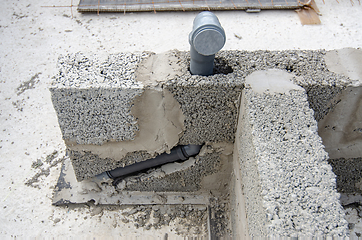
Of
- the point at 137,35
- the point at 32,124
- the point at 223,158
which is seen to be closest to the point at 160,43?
the point at 137,35

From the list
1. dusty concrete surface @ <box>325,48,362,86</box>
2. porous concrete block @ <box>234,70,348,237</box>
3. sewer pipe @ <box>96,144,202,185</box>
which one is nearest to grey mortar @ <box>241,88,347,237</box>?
porous concrete block @ <box>234,70,348,237</box>

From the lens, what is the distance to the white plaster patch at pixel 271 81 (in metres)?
2.13

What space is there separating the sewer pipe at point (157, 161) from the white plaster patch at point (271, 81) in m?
0.77

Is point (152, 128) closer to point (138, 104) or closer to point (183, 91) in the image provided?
point (138, 104)

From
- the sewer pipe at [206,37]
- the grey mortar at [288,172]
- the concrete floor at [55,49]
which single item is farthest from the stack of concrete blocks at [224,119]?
the concrete floor at [55,49]

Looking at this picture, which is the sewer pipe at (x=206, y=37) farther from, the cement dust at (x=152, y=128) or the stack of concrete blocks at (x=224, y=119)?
the cement dust at (x=152, y=128)

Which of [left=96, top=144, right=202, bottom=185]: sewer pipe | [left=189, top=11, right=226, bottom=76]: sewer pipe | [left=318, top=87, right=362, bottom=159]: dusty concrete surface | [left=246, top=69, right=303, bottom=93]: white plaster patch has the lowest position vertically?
[left=96, top=144, right=202, bottom=185]: sewer pipe

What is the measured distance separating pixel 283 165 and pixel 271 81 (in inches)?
28.4

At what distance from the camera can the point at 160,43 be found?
14.6 feet

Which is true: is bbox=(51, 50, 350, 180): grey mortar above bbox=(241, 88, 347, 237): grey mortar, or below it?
above

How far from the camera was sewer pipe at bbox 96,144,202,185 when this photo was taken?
262 cm

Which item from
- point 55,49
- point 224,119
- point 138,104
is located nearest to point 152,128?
point 138,104

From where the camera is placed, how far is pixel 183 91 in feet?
7.25

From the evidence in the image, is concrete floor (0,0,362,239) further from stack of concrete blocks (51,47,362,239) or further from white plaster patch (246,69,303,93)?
white plaster patch (246,69,303,93)
